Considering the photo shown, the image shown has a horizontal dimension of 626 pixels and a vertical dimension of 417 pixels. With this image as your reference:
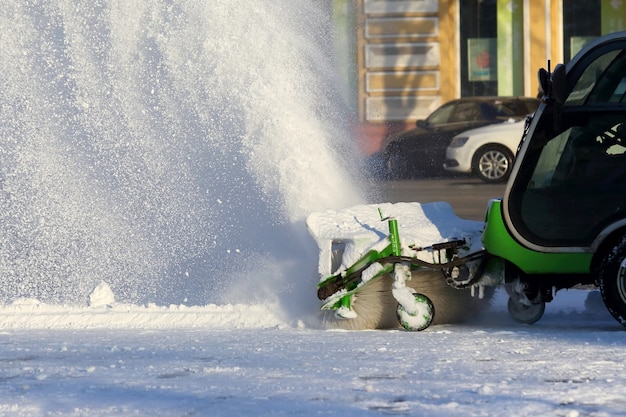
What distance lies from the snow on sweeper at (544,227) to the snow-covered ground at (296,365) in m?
0.27

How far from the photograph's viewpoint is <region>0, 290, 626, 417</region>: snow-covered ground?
550 centimetres

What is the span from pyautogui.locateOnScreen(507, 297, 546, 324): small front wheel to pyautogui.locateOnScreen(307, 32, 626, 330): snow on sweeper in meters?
0.16

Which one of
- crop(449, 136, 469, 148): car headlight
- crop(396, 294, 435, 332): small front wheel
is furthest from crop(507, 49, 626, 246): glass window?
crop(449, 136, 469, 148): car headlight

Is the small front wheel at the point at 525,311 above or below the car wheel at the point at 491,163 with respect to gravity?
below

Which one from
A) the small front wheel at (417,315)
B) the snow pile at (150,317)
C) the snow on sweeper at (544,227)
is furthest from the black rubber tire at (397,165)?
the small front wheel at (417,315)

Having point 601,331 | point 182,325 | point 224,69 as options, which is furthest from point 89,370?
point 224,69

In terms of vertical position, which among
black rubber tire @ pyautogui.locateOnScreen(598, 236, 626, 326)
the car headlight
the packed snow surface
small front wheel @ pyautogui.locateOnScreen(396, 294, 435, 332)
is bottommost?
small front wheel @ pyautogui.locateOnScreen(396, 294, 435, 332)

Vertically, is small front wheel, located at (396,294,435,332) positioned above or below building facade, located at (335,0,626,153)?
below

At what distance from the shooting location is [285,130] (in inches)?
368

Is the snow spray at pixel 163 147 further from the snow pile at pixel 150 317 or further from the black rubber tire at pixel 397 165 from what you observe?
the black rubber tire at pixel 397 165

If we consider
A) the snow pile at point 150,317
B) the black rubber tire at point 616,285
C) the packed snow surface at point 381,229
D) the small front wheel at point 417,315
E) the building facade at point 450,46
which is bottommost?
the snow pile at point 150,317

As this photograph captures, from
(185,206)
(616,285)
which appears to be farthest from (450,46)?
(616,285)

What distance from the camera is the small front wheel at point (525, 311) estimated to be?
26.8ft

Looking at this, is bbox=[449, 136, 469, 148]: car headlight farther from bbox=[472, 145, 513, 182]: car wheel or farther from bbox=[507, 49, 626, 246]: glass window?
bbox=[507, 49, 626, 246]: glass window
